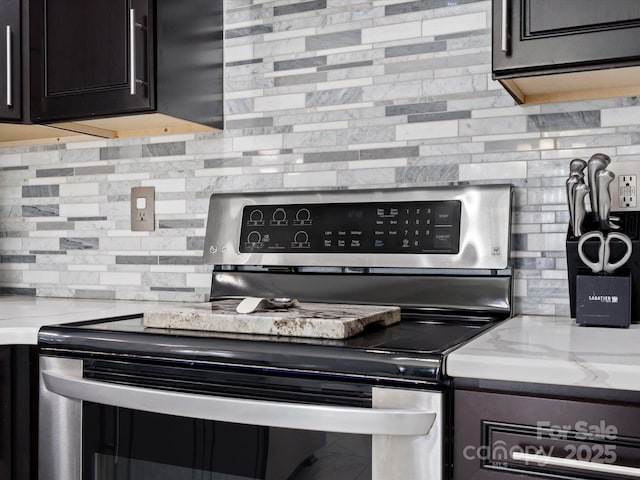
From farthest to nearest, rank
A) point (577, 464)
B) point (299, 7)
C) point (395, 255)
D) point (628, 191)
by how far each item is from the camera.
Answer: point (299, 7) < point (395, 255) < point (628, 191) < point (577, 464)

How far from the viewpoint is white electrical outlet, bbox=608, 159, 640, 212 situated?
1445mm

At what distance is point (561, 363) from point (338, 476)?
15.1 inches

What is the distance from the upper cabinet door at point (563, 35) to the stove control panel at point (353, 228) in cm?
37

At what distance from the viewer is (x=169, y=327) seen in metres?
1.28

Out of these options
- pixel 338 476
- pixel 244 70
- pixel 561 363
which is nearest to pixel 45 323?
pixel 338 476

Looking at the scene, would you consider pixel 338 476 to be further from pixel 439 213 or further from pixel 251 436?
pixel 439 213

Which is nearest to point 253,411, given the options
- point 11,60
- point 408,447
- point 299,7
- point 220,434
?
point 220,434

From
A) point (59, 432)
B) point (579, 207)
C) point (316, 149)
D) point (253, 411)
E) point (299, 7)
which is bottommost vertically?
point (59, 432)

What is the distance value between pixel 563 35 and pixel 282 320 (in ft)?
2.55

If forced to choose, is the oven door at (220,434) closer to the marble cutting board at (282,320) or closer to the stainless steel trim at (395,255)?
the marble cutting board at (282,320)

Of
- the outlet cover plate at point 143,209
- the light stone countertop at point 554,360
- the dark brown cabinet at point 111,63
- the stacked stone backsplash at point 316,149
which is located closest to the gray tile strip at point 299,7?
the stacked stone backsplash at point 316,149

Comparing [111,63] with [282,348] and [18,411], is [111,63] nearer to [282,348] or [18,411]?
[18,411]

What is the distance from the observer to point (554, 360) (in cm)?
94

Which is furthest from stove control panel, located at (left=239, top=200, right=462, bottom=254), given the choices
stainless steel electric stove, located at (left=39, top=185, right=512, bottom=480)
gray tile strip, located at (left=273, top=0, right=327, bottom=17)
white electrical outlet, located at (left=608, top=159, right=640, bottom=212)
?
gray tile strip, located at (left=273, top=0, right=327, bottom=17)
